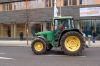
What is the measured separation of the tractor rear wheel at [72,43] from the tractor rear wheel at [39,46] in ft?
4.42

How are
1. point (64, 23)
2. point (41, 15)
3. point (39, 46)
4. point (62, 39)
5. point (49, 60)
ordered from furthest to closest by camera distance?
1. point (41, 15)
2. point (64, 23)
3. point (39, 46)
4. point (62, 39)
5. point (49, 60)

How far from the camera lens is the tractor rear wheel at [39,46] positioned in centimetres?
1931

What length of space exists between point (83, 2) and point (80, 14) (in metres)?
1.83

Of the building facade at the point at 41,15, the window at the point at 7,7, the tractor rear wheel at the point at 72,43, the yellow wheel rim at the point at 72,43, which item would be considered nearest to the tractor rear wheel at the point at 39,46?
the tractor rear wheel at the point at 72,43

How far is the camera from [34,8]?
41.4 m

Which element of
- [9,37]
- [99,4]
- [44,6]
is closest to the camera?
[99,4]

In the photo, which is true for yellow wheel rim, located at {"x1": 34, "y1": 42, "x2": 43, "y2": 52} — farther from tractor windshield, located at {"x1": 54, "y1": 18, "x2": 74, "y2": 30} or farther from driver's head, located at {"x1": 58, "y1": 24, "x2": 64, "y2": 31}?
driver's head, located at {"x1": 58, "y1": 24, "x2": 64, "y2": 31}

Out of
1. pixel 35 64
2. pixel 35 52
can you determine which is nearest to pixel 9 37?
pixel 35 52

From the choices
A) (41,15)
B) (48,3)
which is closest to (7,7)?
(41,15)

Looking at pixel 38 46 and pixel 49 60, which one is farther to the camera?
pixel 38 46

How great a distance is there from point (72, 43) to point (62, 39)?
2.29ft

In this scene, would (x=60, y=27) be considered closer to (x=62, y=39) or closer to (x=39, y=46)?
(x=62, y=39)

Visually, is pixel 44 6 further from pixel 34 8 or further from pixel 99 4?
pixel 99 4

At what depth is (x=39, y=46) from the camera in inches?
771
